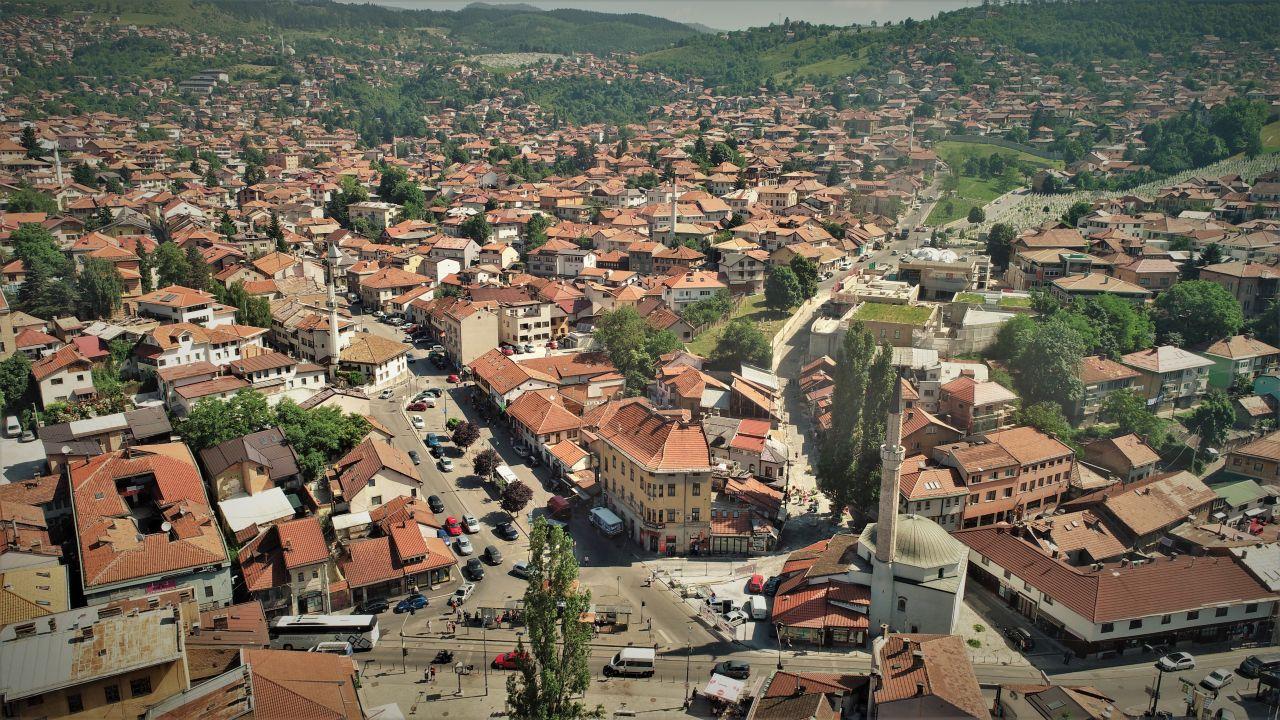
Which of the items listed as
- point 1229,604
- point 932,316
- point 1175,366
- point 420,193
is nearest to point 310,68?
point 420,193

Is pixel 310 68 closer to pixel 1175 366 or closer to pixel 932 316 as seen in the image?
pixel 932 316

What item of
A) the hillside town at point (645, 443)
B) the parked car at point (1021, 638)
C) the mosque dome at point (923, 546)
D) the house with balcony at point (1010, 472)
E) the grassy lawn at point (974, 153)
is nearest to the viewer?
the hillside town at point (645, 443)

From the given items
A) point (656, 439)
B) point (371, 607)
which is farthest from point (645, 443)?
point (371, 607)

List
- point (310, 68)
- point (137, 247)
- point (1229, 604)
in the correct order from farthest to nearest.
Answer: point (310, 68)
point (137, 247)
point (1229, 604)

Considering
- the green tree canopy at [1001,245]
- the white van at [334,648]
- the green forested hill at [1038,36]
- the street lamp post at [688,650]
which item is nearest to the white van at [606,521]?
the street lamp post at [688,650]

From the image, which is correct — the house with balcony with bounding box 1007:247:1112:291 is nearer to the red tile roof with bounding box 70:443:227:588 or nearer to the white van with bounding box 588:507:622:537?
the white van with bounding box 588:507:622:537

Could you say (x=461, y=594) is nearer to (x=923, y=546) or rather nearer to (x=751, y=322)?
(x=923, y=546)

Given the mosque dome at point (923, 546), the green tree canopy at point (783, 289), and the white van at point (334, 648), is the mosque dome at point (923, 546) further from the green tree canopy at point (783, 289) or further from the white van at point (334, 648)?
the green tree canopy at point (783, 289)
